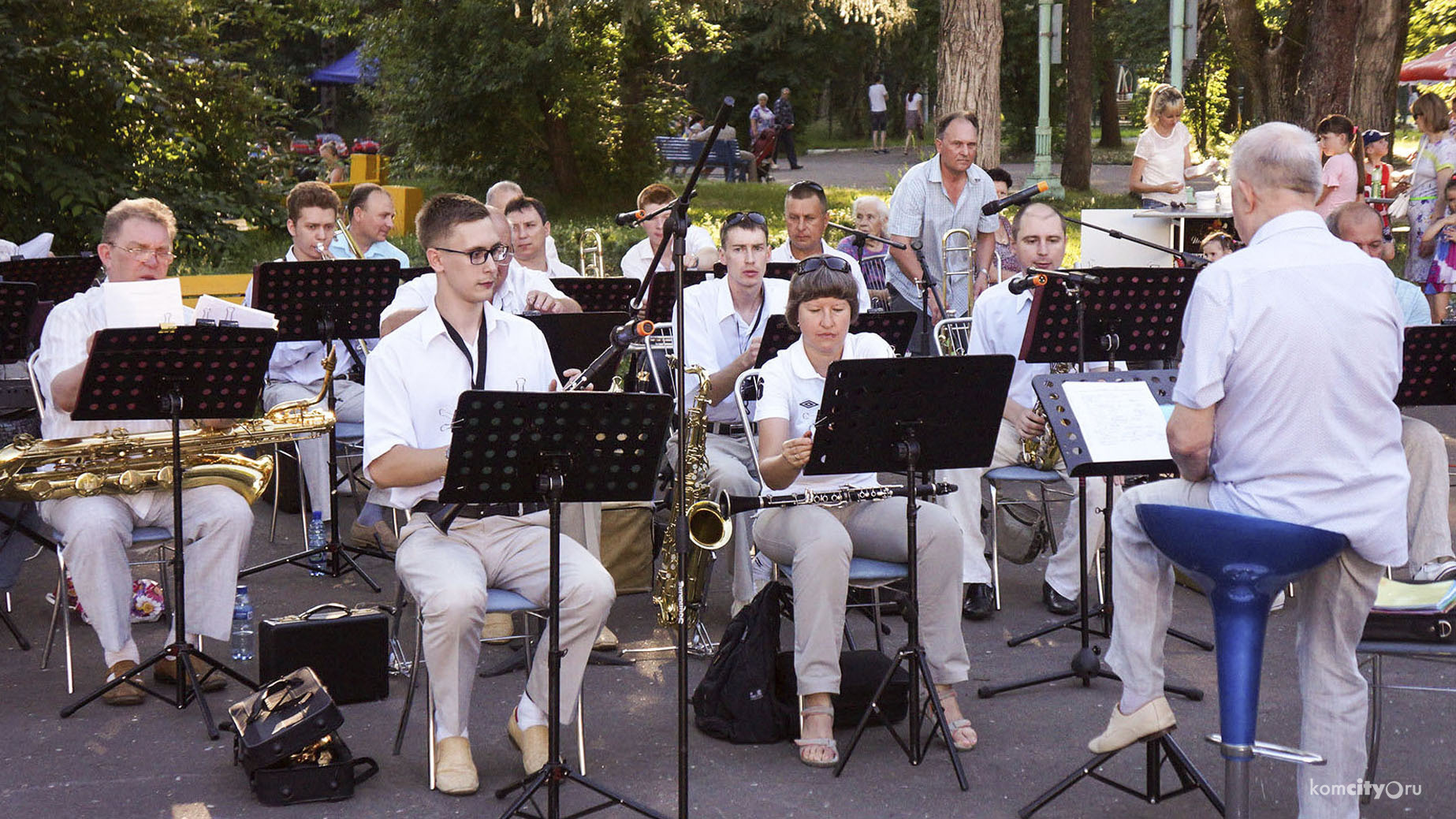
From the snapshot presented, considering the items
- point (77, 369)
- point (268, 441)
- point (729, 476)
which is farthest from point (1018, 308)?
point (77, 369)

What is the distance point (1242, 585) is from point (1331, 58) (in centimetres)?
1490

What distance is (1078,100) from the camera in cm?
2259

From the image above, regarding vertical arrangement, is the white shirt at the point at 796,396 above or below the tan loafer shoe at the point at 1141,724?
above

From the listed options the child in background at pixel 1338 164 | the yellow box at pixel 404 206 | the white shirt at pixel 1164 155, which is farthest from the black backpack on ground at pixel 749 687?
the yellow box at pixel 404 206

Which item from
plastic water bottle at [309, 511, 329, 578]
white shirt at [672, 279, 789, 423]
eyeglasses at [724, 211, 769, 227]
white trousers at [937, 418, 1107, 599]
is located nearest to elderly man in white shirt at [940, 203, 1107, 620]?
white trousers at [937, 418, 1107, 599]

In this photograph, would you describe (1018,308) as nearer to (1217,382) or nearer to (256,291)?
(1217,382)

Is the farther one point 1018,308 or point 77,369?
point 1018,308

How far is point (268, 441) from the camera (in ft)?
20.8

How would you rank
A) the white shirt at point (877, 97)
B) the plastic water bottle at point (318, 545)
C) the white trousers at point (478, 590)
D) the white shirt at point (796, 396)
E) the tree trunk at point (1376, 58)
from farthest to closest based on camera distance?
the white shirt at point (877, 97) → the tree trunk at point (1376, 58) → the plastic water bottle at point (318, 545) → the white shirt at point (796, 396) → the white trousers at point (478, 590)

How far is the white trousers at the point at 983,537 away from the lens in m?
6.40

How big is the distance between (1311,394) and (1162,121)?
7.87 m

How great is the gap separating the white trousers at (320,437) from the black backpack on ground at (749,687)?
2.91 m

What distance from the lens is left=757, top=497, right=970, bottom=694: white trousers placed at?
4.88 metres

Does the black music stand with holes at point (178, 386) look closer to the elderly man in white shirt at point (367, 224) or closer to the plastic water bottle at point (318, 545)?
the plastic water bottle at point (318, 545)
